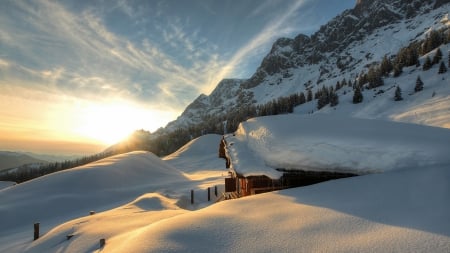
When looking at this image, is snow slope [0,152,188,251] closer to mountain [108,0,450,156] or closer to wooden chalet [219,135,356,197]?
wooden chalet [219,135,356,197]

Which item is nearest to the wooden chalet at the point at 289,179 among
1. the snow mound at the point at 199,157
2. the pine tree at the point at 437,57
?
the snow mound at the point at 199,157

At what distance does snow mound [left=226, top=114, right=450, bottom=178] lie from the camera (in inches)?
367

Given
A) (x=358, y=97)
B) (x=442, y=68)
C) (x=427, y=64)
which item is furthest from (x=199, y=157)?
(x=427, y=64)

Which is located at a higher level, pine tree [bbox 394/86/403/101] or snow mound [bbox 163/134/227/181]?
pine tree [bbox 394/86/403/101]

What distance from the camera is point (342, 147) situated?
1027cm

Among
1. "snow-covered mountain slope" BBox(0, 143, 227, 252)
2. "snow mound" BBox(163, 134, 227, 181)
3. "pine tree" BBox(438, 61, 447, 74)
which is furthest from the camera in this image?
"pine tree" BBox(438, 61, 447, 74)

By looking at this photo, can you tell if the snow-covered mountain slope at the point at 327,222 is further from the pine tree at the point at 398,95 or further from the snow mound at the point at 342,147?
the pine tree at the point at 398,95

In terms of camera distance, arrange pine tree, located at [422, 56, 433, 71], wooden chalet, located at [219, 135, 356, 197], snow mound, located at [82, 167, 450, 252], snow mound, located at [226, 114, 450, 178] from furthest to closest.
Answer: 1. pine tree, located at [422, 56, 433, 71]
2. wooden chalet, located at [219, 135, 356, 197]
3. snow mound, located at [226, 114, 450, 178]
4. snow mound, located at [82, 167, 450, 252]

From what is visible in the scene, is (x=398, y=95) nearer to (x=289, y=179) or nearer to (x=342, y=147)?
(x=342, y=147)

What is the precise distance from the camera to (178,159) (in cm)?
6162

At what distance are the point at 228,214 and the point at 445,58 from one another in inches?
2999

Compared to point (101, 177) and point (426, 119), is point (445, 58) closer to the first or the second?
point (426, 119)

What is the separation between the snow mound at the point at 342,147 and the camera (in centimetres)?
932

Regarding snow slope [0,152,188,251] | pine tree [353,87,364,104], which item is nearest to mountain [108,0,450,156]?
pine tree [353,87,364,104]
